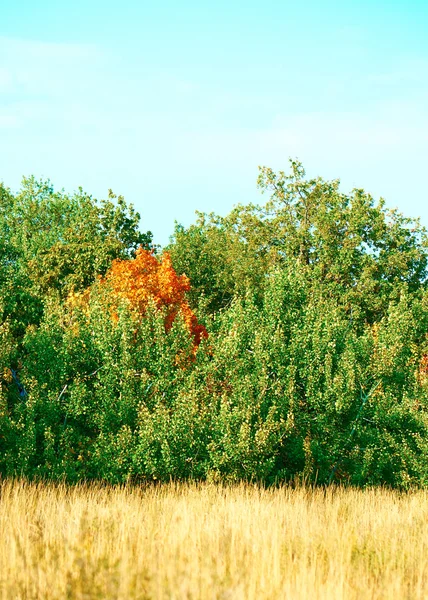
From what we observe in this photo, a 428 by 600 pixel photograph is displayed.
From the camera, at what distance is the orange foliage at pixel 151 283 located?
31812 mm

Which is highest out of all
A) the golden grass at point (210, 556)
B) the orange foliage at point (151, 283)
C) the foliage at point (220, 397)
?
the orange foliage at point (151, 283)

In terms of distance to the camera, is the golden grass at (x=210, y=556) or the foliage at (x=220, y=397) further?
the foliage at (x=220, y=397)

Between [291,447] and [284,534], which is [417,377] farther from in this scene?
[284,534]

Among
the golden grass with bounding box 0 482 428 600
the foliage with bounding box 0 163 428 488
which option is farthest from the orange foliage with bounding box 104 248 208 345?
the golden grass with bounding box 0 482 428 600

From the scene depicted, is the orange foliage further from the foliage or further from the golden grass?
the golden grass

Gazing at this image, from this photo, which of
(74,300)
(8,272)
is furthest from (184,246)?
(8,272)

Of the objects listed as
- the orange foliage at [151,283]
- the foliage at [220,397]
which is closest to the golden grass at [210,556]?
the foliage at [220,397]

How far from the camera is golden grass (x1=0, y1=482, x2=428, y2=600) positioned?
6.36 m

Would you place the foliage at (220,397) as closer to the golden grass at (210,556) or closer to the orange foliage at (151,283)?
the golden grass at (210,556)

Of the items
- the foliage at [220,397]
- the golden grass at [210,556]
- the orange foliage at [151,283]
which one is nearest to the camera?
the golden grass at [210,556]

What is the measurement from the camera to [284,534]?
28.5 feet

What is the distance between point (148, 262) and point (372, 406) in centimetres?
1707

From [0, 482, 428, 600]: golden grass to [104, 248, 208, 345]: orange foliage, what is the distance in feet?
70.7

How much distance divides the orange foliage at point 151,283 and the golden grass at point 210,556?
2155 centimetres
